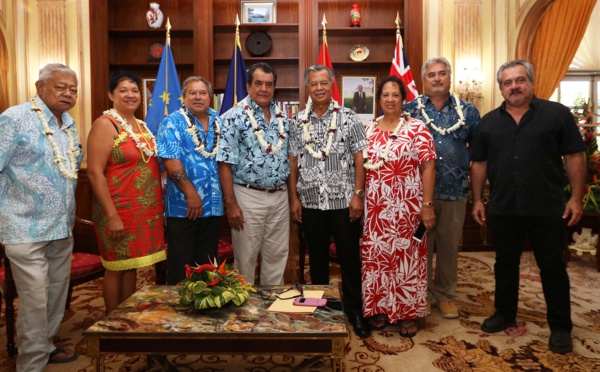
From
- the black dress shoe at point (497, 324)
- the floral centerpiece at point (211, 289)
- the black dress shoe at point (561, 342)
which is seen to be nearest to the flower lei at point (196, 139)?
the floral centerpiece at point (211, 289)

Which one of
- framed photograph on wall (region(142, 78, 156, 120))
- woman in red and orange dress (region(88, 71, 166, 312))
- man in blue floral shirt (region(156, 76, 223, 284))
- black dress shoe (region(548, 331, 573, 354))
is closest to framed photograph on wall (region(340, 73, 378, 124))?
framed photograph on wall (region(142, 78, 156, 120))

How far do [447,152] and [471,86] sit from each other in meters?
2.63

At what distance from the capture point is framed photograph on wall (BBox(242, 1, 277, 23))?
17.8 ft

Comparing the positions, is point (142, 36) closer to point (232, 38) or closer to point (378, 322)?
point (232, 38)

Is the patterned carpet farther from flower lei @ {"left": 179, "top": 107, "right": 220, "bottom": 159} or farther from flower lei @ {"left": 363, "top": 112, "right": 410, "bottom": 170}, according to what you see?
flower lei @ {"left": 179, "top": 107, "right": 220, "bottom": 159}

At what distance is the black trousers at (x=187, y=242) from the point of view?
102 inches

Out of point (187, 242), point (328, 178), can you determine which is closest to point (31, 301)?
point (187, 242)

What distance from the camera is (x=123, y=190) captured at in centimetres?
245

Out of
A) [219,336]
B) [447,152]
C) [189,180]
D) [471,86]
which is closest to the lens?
[219,336]

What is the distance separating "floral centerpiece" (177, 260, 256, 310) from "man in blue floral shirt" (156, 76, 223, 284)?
0.57 meters

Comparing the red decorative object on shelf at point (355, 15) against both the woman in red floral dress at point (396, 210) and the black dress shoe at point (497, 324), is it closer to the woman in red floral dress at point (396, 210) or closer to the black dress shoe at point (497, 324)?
the woman in red floral dress at point (396, 210)

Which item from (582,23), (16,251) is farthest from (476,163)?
(582,23)

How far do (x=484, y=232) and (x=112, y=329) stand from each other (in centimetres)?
441

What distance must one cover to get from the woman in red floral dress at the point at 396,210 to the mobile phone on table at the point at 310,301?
2.43 feet
